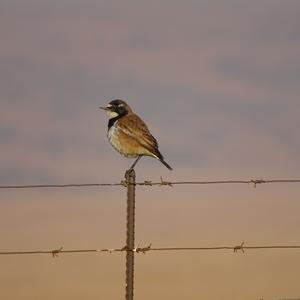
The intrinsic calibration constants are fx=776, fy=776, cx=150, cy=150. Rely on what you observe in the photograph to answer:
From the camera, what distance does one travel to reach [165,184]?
949 centimetres

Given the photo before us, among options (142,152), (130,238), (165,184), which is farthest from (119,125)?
(130,238)

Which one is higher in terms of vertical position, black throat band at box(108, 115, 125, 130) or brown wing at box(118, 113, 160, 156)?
black throat band at box(108, 115, 125, 130)

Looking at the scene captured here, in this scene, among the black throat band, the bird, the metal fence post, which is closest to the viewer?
the metal fence post

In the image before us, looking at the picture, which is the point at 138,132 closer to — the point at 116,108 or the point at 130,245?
the point at 116,108

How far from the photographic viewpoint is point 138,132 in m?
13.0

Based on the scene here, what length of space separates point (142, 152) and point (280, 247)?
4426 mm

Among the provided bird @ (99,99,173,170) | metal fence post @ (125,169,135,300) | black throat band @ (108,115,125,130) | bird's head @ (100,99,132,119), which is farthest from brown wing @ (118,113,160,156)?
metal fence post @ (125,169,135,300)

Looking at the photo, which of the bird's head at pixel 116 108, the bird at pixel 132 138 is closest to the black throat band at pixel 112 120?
the bird at pixel 132 138

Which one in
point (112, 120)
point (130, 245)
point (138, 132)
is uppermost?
point (112, 120)

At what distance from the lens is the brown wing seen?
12836mm

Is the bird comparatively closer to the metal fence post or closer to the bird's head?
the bird's head

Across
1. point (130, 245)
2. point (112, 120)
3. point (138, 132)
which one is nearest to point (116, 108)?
point (112, 120)

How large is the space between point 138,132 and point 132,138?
0.57 feet

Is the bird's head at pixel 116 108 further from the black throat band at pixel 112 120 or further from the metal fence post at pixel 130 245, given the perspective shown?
the metal fence post at pixel 130 245
